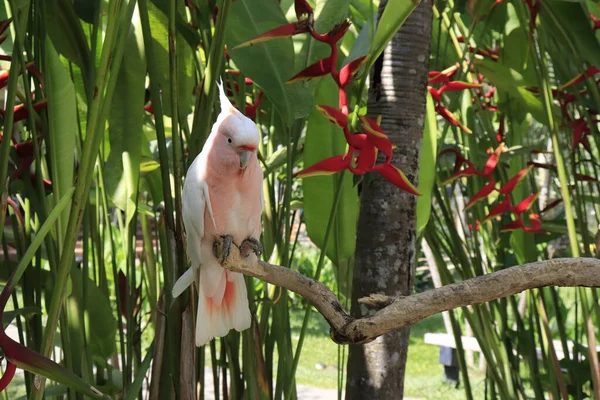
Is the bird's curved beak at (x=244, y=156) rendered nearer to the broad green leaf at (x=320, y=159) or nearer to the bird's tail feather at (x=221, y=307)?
the bird's tail feather at (x=221, y=307)

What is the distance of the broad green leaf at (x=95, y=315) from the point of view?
2.13 feet

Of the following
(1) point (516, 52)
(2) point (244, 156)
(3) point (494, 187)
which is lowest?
(2) point (244, 156)

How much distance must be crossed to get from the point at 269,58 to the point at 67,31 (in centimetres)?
17

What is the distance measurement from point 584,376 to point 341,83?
0.76 metres

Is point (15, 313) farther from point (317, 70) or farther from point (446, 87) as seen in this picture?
point (446, 87)

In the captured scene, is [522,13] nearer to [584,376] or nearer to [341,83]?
[341,83]

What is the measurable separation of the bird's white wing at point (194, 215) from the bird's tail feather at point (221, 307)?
0.05ft

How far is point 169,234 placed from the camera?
580mm

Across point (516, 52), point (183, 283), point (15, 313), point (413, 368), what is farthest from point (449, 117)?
point (413, 368)

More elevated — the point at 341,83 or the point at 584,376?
the point at 341,83

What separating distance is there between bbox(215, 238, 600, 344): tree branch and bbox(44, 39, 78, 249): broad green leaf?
0.15 meters

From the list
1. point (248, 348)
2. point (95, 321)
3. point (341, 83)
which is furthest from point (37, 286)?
point (341, 83)

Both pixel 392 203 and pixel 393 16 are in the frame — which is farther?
pixel 392 203

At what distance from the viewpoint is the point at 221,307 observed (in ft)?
1.96
